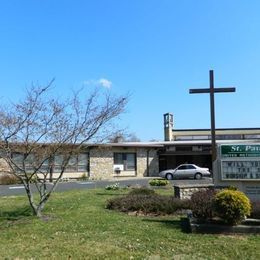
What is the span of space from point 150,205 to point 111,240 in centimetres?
441

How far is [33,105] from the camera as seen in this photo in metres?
12.5

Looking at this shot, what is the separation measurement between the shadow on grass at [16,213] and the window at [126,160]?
27860 millimetres

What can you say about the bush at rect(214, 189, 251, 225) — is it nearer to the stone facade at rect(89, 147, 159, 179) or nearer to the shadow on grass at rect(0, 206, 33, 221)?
the shadow on grass at rect(0, 206, 33, 221)

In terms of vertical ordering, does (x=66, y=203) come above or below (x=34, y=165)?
below

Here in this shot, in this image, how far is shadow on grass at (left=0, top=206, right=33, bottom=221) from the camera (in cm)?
1264

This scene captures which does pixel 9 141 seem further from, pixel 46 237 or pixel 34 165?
pixel 46 237

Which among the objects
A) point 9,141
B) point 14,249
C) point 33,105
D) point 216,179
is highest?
point 33,105

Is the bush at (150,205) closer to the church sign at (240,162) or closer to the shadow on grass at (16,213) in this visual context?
the church sign at (240,162)

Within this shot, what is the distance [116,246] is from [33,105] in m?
5.69

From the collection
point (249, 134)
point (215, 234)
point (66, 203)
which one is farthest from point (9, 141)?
point (249, 134)

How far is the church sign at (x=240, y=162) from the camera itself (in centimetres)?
1334

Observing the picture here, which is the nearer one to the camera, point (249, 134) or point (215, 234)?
point (215, 234)

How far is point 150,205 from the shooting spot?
13125mm

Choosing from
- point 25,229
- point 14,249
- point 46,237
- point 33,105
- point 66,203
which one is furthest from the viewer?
point 66,203
